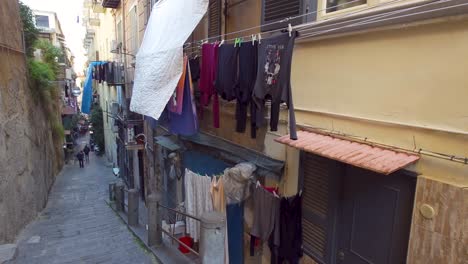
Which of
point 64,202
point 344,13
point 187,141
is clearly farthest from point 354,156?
point 64,202

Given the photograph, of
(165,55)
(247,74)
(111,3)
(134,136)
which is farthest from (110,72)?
(247,74)

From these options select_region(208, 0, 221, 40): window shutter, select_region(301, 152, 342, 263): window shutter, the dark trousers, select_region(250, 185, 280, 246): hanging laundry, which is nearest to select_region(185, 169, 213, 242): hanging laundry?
the dark trousers

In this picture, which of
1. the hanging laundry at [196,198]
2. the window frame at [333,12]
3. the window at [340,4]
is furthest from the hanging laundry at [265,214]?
the window at [340,4]

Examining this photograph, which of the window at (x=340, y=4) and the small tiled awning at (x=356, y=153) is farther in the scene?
the window at (x=340, y=4)

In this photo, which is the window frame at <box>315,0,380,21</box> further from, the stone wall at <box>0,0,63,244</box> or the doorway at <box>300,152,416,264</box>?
the stone wall at <box>0,0,63,244</box>

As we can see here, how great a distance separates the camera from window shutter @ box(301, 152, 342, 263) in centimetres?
459

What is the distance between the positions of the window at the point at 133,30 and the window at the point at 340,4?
41.7 feet

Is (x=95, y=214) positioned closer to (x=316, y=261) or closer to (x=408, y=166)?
(x=316, y=261)

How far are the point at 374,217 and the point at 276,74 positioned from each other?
2.34m

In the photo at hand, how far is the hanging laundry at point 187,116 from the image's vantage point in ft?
22.6

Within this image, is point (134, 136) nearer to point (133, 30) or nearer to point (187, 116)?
point (133, 30)

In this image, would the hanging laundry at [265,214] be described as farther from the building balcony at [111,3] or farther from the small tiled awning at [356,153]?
the building balcony at [111,3]

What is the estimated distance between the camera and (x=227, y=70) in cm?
560

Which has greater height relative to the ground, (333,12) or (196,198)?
(333,12)
